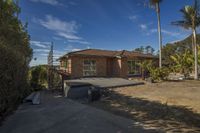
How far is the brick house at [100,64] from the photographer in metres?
20.3

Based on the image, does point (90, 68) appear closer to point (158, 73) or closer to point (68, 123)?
point (158, 73)

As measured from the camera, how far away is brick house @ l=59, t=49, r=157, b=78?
66.7 feet

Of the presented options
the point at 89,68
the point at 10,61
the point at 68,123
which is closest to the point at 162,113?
the point at 68,123

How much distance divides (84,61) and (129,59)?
6.19 m

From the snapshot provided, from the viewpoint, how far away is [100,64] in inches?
878

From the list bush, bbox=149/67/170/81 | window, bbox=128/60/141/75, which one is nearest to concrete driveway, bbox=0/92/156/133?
bush, bbox=149/67/170/81

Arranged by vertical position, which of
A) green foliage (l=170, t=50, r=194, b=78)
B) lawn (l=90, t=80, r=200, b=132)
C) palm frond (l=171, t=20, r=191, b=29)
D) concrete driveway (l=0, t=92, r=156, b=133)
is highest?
palm frond (l=171, t=20, r=191, b=29)

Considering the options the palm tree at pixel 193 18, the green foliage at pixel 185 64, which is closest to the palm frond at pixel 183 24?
the palm tree at pixel 193 18

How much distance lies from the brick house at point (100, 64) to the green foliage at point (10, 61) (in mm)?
6499

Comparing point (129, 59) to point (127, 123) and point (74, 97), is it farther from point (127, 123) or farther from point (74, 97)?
point (127, 123)

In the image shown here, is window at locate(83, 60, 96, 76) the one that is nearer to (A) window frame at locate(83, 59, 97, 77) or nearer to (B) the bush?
(A) window frame at locate(83, 59, 97, 77)

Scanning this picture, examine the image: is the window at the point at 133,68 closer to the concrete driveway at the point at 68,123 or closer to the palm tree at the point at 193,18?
the palm tree at the point at 193,18

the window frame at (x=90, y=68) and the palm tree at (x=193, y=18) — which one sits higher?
the palm tree at (x=193, y=18)

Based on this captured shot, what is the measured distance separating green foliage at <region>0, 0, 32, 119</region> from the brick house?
21.3 feet
